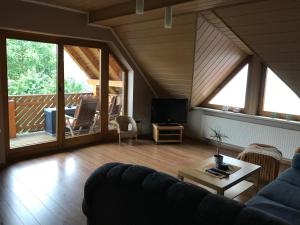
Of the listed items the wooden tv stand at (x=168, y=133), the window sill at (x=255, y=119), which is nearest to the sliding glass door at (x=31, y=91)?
the wooden tv stand at (x=168, y=133)

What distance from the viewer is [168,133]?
17.8ft

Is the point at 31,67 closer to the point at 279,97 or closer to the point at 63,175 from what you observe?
the point at 63,175

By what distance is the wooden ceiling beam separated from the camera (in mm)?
3140

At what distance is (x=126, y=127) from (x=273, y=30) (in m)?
3.27

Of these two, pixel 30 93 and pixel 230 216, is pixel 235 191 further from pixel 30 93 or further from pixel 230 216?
pixel 30 93

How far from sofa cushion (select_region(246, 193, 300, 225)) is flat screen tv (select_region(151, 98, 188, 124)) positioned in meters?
3.28

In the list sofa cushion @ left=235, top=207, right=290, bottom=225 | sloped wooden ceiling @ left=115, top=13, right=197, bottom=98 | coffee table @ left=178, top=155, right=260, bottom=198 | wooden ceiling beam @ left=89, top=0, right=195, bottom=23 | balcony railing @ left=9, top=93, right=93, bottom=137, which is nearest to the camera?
sofa cushion @ left=235, top=207, right=290, bottom=225

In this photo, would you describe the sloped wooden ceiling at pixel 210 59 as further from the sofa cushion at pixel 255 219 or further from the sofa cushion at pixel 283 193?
the sofa cushion at pixel 255 219

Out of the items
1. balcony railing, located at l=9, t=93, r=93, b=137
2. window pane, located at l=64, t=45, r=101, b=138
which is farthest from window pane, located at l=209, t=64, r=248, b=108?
balcony railing, located at l=9, t=93, r=93, b=137

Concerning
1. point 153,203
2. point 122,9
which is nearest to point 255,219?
point 153,203

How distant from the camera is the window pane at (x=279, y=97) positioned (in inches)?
179

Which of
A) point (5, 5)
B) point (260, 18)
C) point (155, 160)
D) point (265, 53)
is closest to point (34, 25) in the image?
point (5, 5)

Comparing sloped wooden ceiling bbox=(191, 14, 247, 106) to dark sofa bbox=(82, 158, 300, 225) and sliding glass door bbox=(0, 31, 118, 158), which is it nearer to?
sliding glass door bbox=(0, 31, 118, 158)

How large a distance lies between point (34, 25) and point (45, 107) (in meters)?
1.36
